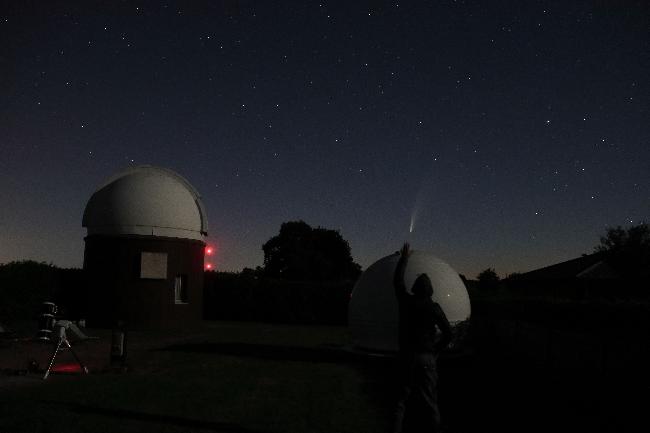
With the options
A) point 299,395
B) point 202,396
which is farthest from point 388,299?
point 202,396

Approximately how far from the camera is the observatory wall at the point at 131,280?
23234 mm

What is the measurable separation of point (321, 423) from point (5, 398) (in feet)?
19.0

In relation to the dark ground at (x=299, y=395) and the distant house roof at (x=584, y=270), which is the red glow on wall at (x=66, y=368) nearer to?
the dark ground at (x=299, y=395)

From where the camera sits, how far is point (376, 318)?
13836mm

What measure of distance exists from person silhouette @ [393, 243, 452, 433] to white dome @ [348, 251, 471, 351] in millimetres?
7313

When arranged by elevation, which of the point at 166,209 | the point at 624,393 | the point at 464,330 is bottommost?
the point at 624,393

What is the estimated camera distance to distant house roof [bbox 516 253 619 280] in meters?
40.4

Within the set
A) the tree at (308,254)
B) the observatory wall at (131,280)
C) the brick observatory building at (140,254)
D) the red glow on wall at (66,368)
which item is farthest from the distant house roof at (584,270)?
the red glow on wall at (66,368)

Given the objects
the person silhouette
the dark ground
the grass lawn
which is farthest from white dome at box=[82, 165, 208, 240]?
the person silhouette

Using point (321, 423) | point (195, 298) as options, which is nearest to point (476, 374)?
point (321, 423)

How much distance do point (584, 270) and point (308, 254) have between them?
107 feet

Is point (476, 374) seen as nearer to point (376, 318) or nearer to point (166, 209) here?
point (376, 318)

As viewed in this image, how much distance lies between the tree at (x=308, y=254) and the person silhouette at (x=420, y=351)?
56103mm

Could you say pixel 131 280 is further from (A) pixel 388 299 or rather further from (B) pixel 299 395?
(B) pixel 299 395
